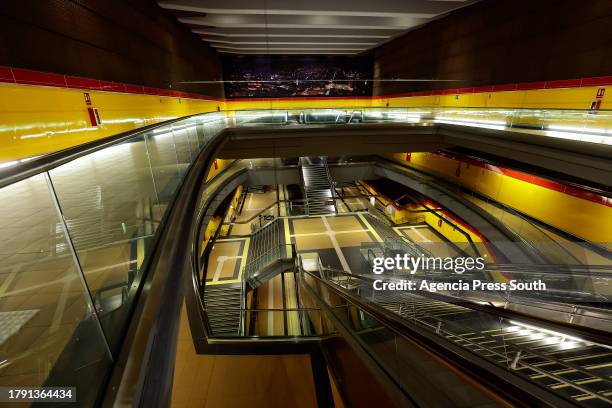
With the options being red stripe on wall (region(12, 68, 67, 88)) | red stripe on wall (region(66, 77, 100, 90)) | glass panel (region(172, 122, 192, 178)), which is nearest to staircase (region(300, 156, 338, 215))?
red stripe on wall (region(66, 77, 100, 90))

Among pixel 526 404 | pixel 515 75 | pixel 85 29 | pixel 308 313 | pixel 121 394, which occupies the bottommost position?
pixel 308 313

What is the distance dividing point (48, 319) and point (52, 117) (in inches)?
220

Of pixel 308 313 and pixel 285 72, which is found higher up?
pixel 285 72

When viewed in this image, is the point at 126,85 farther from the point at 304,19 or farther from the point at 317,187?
the point at 317,187

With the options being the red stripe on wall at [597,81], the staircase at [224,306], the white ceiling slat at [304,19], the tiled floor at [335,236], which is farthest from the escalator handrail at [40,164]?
the white ceiling slat at [304,19]

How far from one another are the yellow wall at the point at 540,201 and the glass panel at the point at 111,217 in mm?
10806

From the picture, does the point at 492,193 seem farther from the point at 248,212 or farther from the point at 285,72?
the point at 285,72

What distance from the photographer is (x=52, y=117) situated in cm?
515

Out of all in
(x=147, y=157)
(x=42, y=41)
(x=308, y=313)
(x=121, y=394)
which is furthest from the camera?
(x=308, y=313)

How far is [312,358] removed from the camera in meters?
4.31

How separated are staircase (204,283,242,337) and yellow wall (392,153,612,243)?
10.4m

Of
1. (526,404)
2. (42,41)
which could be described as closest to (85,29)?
(42,41)

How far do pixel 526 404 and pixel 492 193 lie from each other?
12.9 meters

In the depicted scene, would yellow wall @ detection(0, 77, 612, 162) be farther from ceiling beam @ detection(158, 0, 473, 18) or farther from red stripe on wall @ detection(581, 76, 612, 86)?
ceiling beam @ detection(158, 0, 473, 18)
